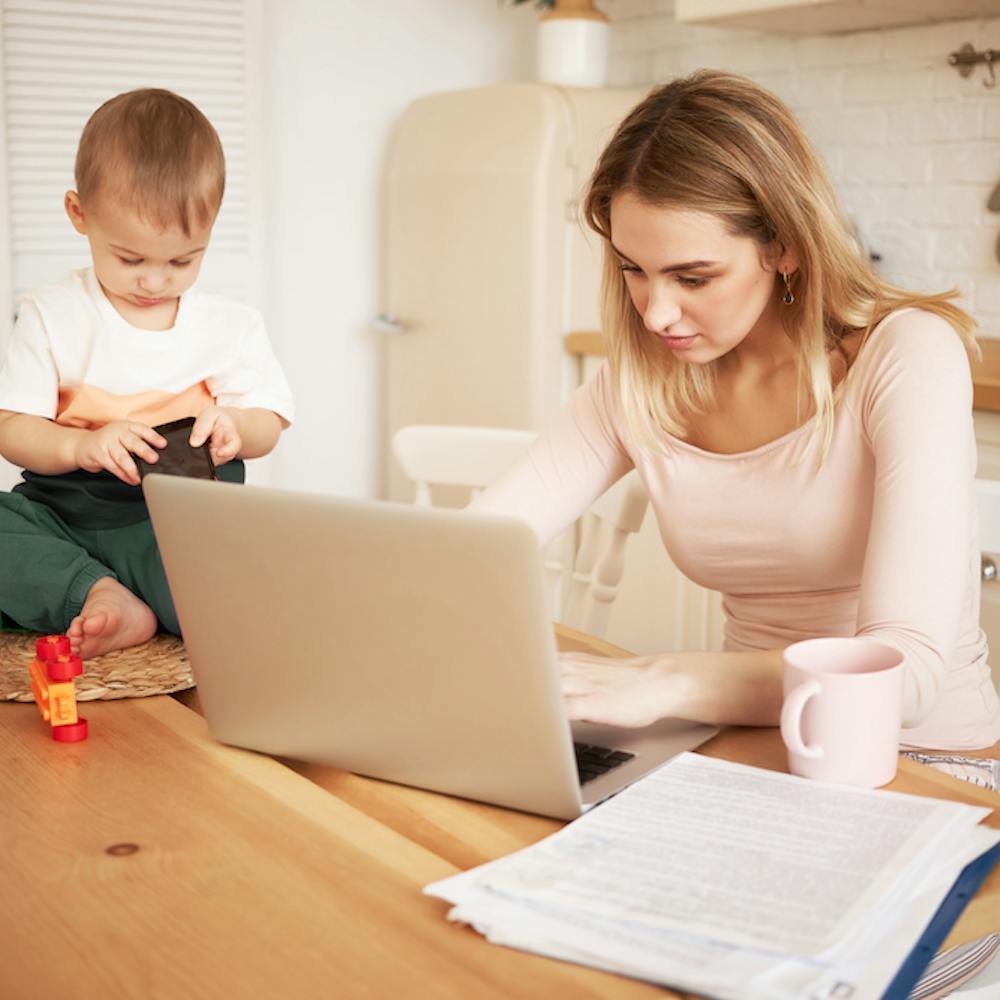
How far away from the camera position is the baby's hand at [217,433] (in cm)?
128

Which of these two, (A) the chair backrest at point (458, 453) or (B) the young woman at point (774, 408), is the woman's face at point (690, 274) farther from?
(A) the chair backrest at point (458, 453)

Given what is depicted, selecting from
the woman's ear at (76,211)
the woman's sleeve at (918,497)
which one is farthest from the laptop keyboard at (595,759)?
the woman's ear at (76,211)

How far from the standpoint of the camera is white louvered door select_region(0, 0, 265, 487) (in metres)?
2.93

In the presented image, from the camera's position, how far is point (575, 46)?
10.6ft

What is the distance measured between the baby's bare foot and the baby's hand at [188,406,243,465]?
16 cm

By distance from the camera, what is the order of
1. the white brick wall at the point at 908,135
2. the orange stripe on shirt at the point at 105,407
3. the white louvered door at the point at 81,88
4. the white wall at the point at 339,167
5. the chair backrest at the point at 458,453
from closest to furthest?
the orange stripe on shirt at the point at 105,407, the chair backrest at the point at 458,453, the white brick wall at the point at 908,135, the white louvered door at the point at 81,88, the white wall at the point at 339,167

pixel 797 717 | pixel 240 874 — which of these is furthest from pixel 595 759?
pixel 240 874

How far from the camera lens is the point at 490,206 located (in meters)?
3.15

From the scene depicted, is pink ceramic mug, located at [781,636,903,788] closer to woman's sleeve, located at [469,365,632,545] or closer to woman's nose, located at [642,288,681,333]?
woman's nose, located at [642,288,681,333]

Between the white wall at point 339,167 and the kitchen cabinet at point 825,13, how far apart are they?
2.88 feet

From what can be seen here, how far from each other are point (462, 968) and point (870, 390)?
2.64ft

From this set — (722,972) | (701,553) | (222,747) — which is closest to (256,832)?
(222,747)

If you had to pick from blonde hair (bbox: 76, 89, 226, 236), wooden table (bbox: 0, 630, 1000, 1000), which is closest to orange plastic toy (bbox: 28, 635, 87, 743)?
wooden table (bbox: 0, 630, 1000, 1000)

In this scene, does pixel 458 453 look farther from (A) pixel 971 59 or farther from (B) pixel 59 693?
(A) pixel 971 59
